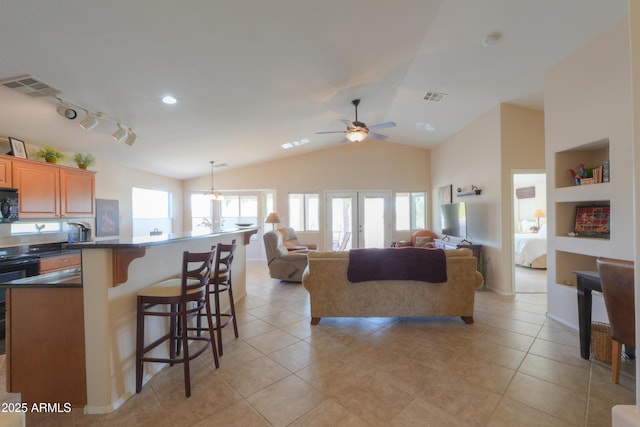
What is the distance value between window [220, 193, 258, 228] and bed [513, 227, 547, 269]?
262 inches

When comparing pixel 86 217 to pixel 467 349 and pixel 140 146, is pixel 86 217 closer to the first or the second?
pixel 140 146

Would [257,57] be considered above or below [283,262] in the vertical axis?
above

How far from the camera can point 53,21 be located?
1945 mm

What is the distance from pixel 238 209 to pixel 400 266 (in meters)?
5.90

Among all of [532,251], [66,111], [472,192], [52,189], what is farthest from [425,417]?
[532,251]

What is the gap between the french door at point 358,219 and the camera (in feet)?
25.1

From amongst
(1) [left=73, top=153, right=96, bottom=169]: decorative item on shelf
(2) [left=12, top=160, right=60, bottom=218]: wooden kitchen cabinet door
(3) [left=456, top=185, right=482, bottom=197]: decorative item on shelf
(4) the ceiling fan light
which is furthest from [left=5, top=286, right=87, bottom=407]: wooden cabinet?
(3) [left=456, top=185, right=482, bottom=197]: decorative item on shelf

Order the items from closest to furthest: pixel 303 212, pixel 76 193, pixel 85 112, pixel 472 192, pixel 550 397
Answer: pixel 550 397 → pixel 85 112 → pixel 76 193 → pixel 472 192 → pixel 303 212

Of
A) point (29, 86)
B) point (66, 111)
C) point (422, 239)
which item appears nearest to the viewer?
point (29, 86)

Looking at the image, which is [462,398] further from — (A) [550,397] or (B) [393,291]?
(B) [393,291]

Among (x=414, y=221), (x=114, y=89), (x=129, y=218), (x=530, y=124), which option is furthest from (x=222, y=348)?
(x=414, y=221)

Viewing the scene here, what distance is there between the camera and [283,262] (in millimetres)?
5148

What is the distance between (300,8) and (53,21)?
182 centimetres

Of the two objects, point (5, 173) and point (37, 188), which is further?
point (37, 188)
